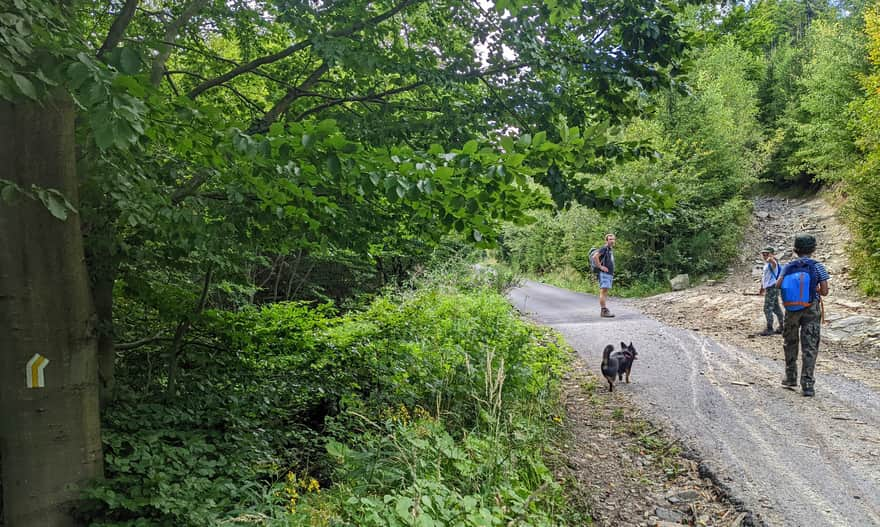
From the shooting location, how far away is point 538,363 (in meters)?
5.46

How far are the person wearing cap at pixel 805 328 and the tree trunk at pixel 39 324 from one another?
705cm

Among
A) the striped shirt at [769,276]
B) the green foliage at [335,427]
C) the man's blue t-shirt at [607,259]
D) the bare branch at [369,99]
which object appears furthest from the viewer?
the man's blue t-shirt at [607,259]

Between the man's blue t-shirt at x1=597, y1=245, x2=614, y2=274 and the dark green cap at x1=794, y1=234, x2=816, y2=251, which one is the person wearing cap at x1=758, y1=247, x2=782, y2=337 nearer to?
the man's blue t-shirt at x1=597, y1=245, x2=614, y2=274

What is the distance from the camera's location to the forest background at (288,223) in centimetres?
250

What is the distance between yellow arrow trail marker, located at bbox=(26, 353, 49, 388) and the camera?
2682mm

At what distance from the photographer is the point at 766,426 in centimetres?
483

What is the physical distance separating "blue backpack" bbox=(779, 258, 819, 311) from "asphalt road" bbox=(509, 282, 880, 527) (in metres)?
1.08

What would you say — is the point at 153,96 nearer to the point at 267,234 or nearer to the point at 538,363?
the point at 267,234

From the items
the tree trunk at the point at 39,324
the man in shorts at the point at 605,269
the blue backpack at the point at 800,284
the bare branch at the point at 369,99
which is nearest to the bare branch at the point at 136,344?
the tree trunk at the point at 39,324

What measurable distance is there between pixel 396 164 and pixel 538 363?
11.9ft

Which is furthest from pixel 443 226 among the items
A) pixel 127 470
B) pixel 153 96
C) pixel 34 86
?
pixel 127 470

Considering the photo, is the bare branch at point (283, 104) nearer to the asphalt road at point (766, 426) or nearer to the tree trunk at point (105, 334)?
the tree trunk at point (105, 334)

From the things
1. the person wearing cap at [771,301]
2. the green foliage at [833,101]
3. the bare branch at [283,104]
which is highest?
the green foliage at [833,101]

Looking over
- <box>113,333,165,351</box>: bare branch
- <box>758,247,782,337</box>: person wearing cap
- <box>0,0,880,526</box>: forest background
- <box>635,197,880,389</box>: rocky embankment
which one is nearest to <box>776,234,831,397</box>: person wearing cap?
<box>635,197,880,389</box>: rocky embankment
